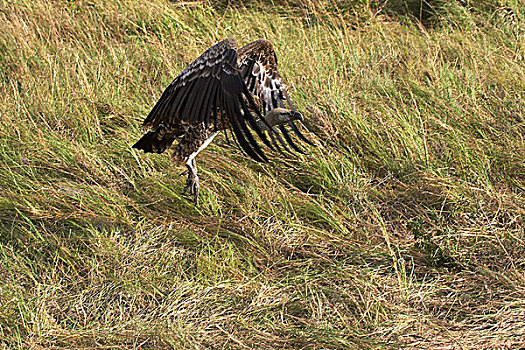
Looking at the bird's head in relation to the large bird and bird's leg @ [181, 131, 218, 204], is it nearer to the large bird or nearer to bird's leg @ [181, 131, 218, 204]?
the large bird

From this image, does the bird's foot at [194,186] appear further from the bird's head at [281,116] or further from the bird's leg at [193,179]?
the bird's head at [281,116]

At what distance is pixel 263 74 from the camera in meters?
4.14

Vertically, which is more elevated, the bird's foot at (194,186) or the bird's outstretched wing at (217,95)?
the bird's outstretched wing at (217,95)

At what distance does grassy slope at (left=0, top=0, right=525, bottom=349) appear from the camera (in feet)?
A: 9.96

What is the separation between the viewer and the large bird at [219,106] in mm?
3035

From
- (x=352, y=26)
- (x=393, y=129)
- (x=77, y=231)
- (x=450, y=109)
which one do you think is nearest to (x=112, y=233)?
(x=77, y=231)

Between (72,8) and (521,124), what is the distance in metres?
4.01

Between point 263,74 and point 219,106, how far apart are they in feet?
3.51

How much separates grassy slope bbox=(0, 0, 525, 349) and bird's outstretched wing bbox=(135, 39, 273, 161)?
0.66m

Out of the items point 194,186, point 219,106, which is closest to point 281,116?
point 219,106

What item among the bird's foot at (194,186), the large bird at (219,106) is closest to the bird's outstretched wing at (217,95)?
the large bird at (219,106)

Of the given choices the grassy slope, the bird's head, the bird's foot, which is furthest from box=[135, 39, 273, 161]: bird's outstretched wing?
the grassy slope

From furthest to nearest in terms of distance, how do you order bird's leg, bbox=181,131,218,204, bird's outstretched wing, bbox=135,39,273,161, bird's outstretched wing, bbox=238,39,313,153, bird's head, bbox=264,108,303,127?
bird's outstretched wing, bbox=238,39,313,153 < bird's leg, bbox=181,131,218,204 < bird's head, bbox=264,108,303,127 < bird's outstretched wing, bbox=135,39,273,161

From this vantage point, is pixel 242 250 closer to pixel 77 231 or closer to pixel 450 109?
pixel 77 231
